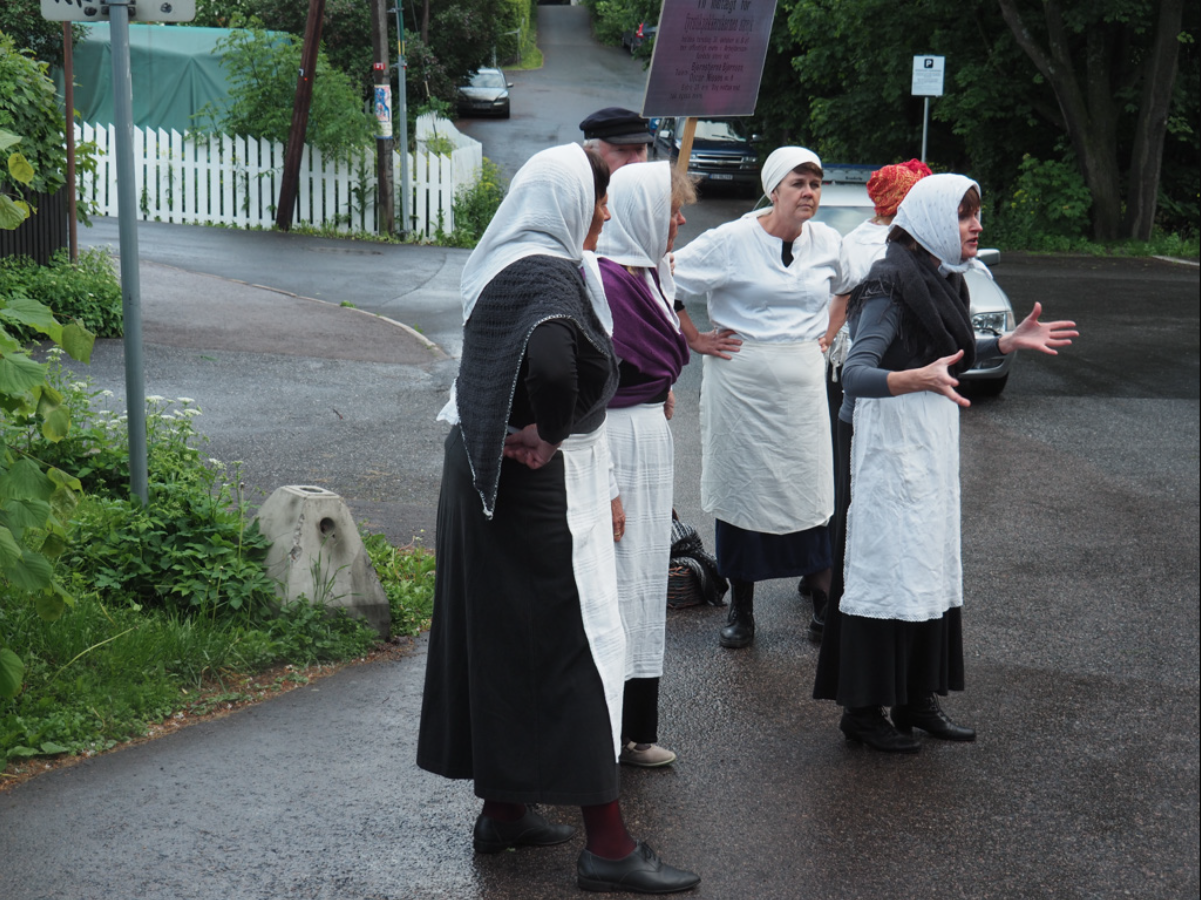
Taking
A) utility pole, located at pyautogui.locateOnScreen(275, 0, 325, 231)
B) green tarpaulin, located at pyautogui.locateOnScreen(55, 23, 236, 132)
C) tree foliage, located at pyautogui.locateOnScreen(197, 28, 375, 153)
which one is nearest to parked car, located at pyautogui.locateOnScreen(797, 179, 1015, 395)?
utility pole, located at pyautogui.locateOnScreen(275, 0, 325, 231)

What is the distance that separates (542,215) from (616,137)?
1.67 meters

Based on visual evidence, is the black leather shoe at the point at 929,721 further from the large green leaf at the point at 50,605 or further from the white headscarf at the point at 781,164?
the large green leaf at the point at 50,605

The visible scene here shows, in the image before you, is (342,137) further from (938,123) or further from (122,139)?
(122,139)

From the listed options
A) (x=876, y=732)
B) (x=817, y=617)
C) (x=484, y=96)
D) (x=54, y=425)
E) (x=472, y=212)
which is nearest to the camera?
(x=54, y=425)

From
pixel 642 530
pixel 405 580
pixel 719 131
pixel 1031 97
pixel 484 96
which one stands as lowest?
pixel 405 580

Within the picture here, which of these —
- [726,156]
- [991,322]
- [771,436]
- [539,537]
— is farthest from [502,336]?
[726,156]

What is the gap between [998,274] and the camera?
19.7m

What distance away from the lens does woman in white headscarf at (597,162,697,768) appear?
4.32m

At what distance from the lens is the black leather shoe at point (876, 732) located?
4.63 metres

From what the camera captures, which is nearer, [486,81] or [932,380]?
[932,380]

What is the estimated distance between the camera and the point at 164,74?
2562 cm

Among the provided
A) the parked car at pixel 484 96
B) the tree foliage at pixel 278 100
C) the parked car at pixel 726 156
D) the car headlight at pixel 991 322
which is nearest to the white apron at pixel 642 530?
the car headlight at pixel 991 322

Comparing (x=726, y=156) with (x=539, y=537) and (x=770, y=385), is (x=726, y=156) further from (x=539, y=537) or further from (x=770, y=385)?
(x=539, y=537)

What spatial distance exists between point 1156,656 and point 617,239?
3.00 metres
